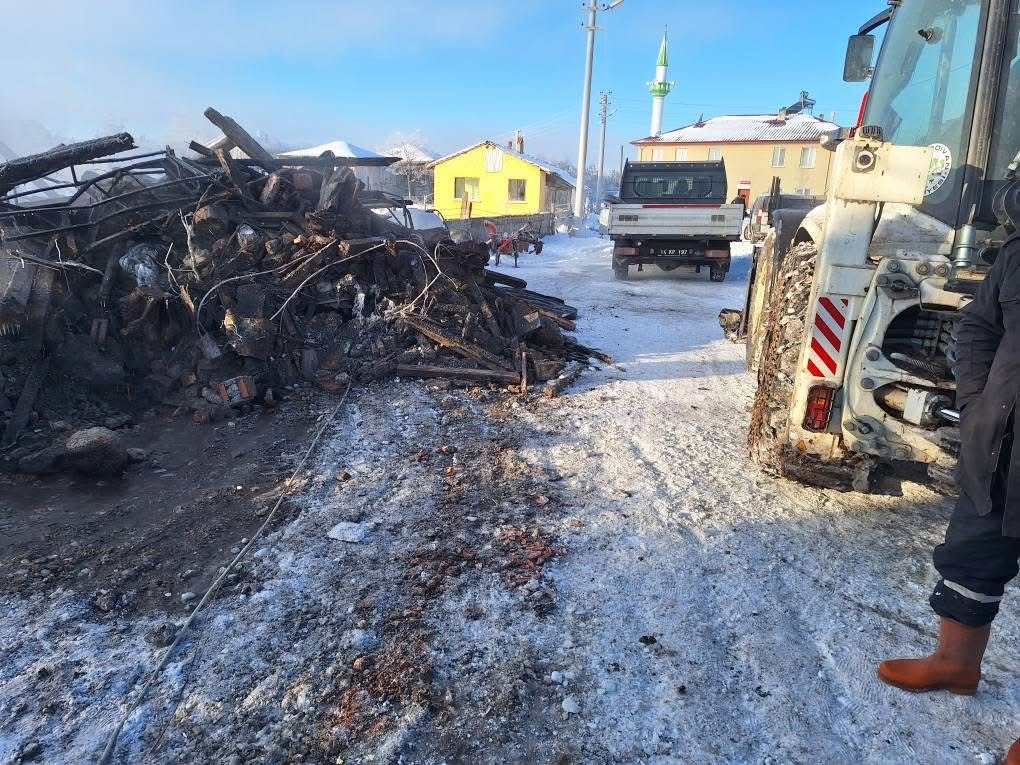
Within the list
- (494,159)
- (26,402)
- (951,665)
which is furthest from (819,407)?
(494,159)

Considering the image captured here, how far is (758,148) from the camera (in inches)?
1511

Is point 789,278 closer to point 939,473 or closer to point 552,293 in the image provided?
point 939,473

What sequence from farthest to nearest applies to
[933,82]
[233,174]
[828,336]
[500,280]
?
[500,280]
[233,174]
[933,82]
[828,336]

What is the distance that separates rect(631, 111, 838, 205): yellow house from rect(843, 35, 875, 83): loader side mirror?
34.5 metres

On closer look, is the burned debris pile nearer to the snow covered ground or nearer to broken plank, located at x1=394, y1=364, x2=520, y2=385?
broken plank, located at x1=394, y1=364, x2=520, y2=385

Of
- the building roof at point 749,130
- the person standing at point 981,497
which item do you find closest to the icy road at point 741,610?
the person standing at point 981,497

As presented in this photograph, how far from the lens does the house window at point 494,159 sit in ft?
114

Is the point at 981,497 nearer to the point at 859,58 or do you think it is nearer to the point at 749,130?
the point at 859,58

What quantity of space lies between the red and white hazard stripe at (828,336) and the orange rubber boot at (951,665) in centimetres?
148

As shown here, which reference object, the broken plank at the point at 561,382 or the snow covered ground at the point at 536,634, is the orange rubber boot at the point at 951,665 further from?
the broken plank at the point at 561,382

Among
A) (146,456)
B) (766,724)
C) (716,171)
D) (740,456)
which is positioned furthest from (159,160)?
(716,171)

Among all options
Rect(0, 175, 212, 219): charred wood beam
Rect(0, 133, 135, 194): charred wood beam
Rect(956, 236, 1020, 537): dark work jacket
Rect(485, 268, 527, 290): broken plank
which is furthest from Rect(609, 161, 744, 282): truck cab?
Rect(956, 236, 1020, 537): dark work jacket

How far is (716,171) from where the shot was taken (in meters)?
14.7

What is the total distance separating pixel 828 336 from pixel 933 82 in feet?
5.57
